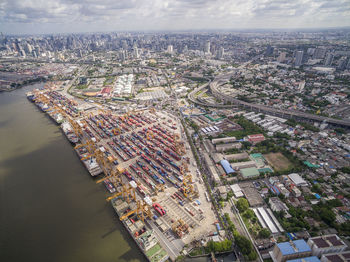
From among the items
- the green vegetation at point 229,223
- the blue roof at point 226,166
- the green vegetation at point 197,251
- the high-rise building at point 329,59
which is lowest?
the green vegetation at point 197,251

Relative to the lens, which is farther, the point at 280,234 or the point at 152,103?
the point at 152,103

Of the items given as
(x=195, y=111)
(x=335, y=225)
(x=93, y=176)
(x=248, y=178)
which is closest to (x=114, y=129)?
(x=93, y=176)

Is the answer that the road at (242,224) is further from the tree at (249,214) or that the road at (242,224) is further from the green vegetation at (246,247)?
the tree at (249,214)

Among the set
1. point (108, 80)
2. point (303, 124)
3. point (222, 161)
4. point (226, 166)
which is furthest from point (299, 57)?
point (108, 80)

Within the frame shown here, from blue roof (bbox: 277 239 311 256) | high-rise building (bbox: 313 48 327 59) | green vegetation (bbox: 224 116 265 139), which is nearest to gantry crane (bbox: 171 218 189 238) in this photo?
blue roof (bbox: 277 239 311 256)

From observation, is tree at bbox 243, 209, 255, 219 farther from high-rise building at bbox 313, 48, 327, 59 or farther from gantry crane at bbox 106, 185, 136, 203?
high-rise building at bbox 313, 48, 327, 59

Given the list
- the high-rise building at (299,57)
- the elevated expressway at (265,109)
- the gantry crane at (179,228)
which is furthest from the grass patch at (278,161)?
the high-rise building at (299,57)

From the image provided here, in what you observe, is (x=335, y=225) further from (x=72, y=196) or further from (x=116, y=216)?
(x=72, y=196)
